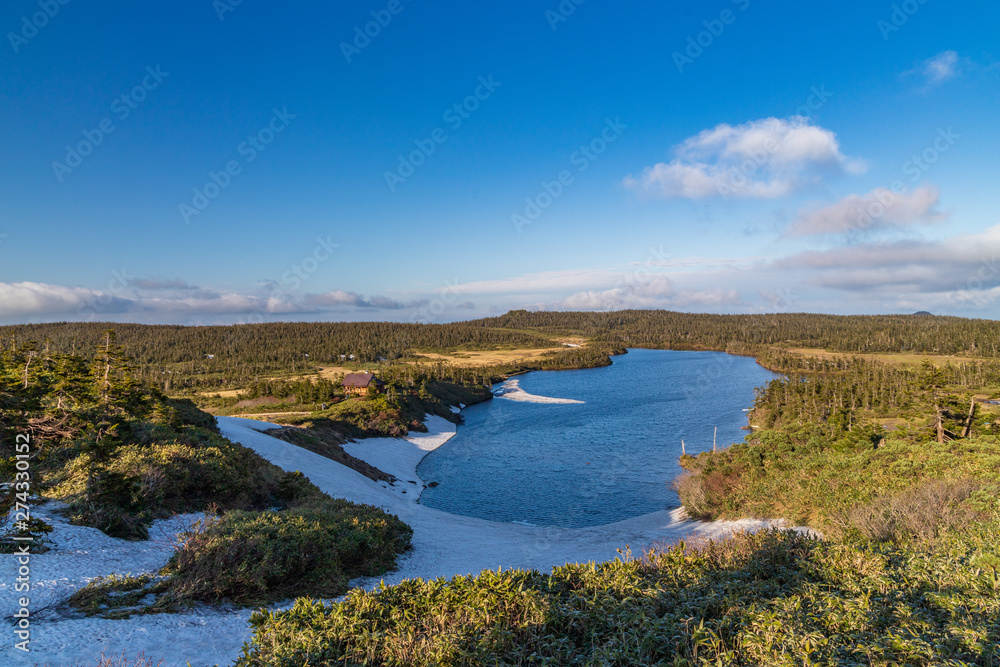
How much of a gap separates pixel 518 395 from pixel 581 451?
47239 millimetres

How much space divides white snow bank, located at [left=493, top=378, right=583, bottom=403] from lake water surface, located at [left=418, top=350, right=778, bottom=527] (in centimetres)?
327

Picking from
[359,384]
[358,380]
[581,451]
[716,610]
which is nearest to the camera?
[716,610]

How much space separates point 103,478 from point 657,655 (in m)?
13.8

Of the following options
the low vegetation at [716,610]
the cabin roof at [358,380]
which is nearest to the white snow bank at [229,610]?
the low vegetation at [716,610]

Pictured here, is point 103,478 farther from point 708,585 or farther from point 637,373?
point 637,373

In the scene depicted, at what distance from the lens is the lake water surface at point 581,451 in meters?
32.5

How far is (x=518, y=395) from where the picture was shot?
311 feet

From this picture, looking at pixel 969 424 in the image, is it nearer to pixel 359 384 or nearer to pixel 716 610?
pixel 716 610

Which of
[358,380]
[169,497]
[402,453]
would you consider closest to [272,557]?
[169,497]

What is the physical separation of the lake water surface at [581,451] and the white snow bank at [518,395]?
3.27 metres

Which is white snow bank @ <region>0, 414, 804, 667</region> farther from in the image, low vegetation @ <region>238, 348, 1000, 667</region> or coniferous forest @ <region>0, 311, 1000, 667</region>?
low vegetation @ <region>238, 348, 1000, 667</region>

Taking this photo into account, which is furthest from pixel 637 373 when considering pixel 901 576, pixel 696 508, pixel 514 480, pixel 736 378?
pixel 901 576

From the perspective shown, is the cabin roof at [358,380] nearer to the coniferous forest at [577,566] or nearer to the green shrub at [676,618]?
the coniferous forest at [577,566]

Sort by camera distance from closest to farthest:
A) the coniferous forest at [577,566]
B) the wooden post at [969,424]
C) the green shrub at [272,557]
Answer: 1. the coniferous forest at [577,566]
2. the green shrub at [272,557]
3. the wooden post at [969,424]
